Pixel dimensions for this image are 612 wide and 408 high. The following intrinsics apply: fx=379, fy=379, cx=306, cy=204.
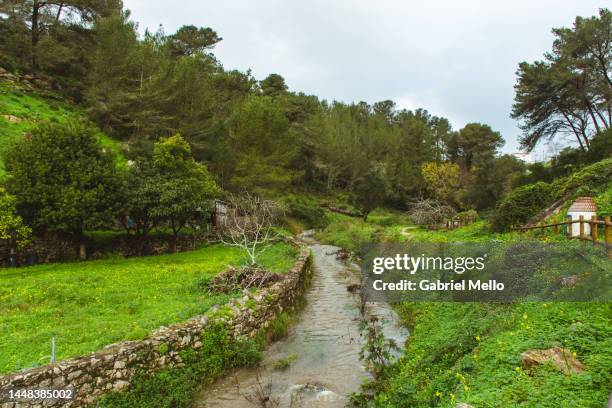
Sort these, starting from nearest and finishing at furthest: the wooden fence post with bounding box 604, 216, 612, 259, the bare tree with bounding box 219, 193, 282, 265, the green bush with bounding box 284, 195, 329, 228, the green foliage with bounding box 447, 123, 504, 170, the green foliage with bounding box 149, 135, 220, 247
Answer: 1. the wooden fence post with bounding box 604, 216, 612, 259
2. the green foliage with bounding box 149, 135, 220, 247
3. the bare tree with bounding box 219, 193, 282, 265
4. the green bush with bounding box 284, 195, 329, 228
5. the green foliage with bounding box 447, 123, 504, 170

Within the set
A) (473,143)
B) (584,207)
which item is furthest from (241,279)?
(473,143)

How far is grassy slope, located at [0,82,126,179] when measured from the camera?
29161 mm

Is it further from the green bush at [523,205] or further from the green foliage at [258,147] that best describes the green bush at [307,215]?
the green bush at [523,205]

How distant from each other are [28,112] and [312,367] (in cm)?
3544

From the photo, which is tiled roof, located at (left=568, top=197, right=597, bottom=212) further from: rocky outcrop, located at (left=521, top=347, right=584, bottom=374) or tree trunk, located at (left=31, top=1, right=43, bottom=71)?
tree trunk, located at (left=31, top=1, right=43, bottom=71)

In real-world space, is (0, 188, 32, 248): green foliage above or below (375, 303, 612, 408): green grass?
above

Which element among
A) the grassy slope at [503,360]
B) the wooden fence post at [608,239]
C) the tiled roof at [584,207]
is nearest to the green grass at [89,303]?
the grassy slope at [503,360]

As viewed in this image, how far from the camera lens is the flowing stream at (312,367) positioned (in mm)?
9055

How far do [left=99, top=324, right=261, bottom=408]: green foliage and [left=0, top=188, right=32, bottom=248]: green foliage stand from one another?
1328cm

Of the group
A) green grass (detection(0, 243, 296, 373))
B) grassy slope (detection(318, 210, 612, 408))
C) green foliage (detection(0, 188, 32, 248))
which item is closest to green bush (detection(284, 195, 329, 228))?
green grass (detection(0, 243, 296, 373))

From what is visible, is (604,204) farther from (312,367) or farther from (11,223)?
(11,223)

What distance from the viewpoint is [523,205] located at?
22.4 meters

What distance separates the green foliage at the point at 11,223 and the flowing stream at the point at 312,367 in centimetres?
1378

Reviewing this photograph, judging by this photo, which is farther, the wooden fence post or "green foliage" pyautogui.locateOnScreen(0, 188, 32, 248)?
"green foliage" pyautogui.locateOnScreen(0, 188, 32, 248)
